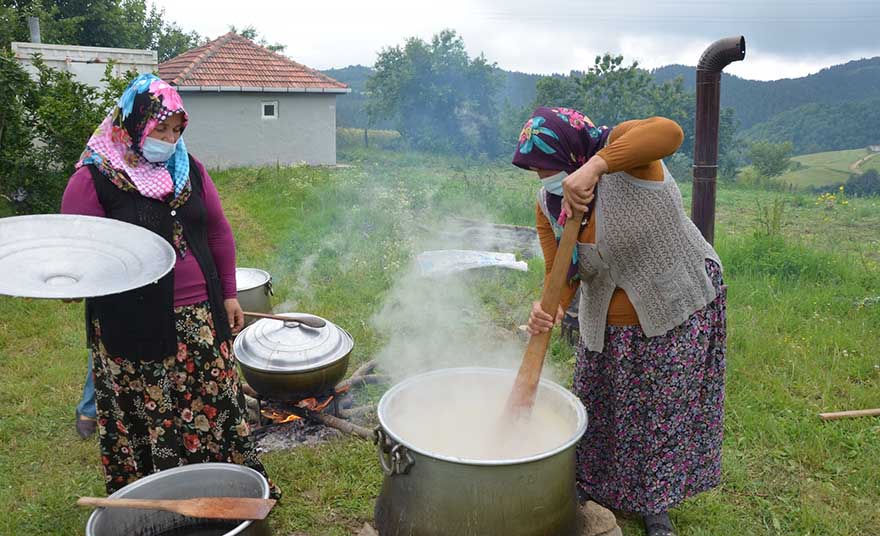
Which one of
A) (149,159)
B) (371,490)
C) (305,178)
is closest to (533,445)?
(371,490)

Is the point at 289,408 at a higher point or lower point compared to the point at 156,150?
lower

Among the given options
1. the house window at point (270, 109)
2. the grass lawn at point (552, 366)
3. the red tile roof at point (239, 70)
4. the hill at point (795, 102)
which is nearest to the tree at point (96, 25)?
the red tile roof at point (239, 70)

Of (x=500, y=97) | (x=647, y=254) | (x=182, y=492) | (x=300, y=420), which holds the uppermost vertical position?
(x=500, y=97)

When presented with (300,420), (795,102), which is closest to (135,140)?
(300,420)

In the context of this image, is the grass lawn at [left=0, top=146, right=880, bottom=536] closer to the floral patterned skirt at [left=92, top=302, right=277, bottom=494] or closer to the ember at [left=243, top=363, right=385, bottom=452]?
the ember at [left=243, top=363, right=385, bottom=452]

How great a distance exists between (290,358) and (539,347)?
5.47 feet

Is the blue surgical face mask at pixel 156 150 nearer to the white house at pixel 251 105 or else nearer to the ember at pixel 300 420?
the ember at pixel 300 420

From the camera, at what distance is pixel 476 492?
180 centimetres

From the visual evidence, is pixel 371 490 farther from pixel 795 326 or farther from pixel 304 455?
pixel 795 326

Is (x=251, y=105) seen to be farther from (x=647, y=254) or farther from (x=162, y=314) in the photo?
(x=647, y=254)

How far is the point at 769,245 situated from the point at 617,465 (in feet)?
16.2

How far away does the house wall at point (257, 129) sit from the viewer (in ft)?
58.5

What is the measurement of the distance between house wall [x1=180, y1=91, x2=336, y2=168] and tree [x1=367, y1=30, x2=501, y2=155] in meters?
8.40

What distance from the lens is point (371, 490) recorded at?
3.09 m
